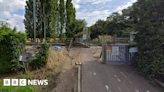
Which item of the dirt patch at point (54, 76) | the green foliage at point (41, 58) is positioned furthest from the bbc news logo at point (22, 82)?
the green foliage at point (41, 58)

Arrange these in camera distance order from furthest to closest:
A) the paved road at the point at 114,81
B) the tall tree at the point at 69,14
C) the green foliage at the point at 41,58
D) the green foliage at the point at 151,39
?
the tall tree at the point at 69,14 → the green foliage at the point at 41,58 → the green foliage at the point at 151,39 → the paved road at the point at 114,81

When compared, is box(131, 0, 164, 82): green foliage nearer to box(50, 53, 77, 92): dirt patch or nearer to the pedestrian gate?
the pedestrian gate

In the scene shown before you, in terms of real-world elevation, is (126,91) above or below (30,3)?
below

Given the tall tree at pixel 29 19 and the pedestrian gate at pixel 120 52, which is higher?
the tall tree at pixel 29 19

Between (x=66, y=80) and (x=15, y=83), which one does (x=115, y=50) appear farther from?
(x=15, y=83)

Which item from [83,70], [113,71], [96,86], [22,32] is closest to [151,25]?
[113,71]

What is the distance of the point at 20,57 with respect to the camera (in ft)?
21.3

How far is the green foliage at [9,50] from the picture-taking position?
6144 mm

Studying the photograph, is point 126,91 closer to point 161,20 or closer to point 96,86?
point 96,86

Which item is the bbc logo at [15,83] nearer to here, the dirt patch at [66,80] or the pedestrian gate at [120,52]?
the dirt patch at [66,80]

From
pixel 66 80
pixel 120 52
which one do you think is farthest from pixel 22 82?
pixel 120 52

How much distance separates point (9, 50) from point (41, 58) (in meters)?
1.87

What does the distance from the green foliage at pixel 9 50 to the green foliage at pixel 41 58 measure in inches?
31.0

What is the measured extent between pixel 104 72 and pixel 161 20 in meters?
4.25
